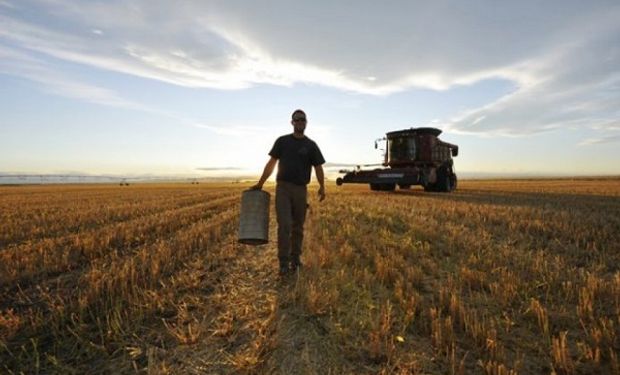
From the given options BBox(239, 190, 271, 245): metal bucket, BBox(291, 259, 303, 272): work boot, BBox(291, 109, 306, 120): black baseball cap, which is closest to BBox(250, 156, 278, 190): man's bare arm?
BBox(239, 190, 271, 245): metal bucket

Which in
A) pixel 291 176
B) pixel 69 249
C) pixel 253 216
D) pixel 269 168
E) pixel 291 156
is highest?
pixel 291 156

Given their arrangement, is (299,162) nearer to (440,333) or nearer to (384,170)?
(440,333)

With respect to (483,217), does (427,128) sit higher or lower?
higher

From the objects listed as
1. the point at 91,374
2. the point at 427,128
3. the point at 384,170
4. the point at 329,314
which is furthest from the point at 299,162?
the point at 427,128

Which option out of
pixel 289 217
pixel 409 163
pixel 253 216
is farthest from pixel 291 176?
pixel 409 163

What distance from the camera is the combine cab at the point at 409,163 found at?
22.8 m

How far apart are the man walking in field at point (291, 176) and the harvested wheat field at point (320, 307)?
1.33 ft

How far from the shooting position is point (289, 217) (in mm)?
5988

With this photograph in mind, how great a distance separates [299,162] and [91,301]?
10.3 ft

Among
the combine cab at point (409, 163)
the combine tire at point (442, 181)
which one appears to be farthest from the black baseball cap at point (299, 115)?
the combine tire at point (442, 181)

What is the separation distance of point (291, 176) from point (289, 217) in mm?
601

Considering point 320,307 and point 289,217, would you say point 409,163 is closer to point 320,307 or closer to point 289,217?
point 289,217

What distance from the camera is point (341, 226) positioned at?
1016 centimetres

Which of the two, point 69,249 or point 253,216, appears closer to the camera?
point 253,216
